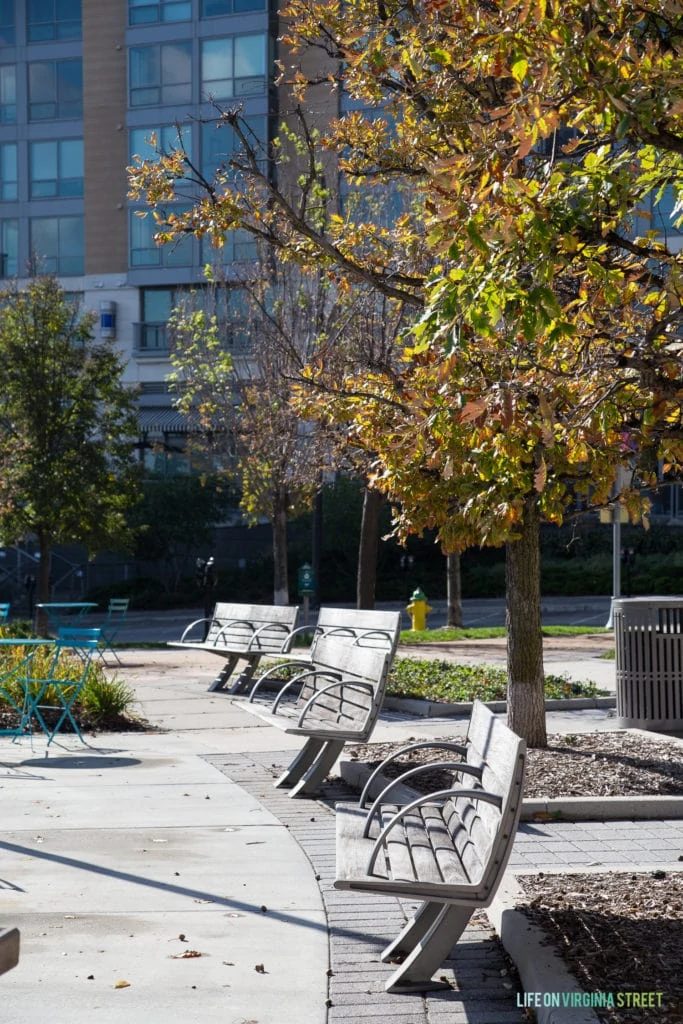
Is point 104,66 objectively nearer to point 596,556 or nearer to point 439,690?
point 596,556

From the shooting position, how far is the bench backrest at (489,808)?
4848 millimetres

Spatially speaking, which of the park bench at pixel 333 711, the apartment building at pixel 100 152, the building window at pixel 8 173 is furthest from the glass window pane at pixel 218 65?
the park bench at pixel 333 711

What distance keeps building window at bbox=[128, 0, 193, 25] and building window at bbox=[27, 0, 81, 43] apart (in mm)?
2906

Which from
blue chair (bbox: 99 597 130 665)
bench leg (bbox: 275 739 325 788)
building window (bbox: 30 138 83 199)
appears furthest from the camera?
building window (bbox: 30 138 83 199)

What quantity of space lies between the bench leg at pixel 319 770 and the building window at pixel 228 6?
127 feet

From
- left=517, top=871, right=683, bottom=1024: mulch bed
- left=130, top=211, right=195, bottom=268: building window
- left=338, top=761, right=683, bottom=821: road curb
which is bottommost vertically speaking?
left=338, top=761, right=683, bottom=821: road curb

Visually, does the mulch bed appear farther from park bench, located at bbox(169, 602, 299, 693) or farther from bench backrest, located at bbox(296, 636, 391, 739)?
park bench, located at bbox(169, 602, 299, 693)

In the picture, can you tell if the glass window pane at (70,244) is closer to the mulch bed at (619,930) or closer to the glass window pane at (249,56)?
the glass window pane at (249,56)

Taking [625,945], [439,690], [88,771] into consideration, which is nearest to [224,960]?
[625,945]

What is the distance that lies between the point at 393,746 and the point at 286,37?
533 centimetres

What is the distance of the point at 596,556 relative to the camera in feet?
140

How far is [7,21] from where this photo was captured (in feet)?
159

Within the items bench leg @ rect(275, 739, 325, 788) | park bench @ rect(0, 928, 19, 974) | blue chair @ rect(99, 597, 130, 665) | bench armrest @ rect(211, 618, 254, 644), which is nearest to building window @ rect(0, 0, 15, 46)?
blue chair @ rect(99, 597, 130, 665)

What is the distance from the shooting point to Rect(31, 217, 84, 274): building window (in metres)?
48.7
